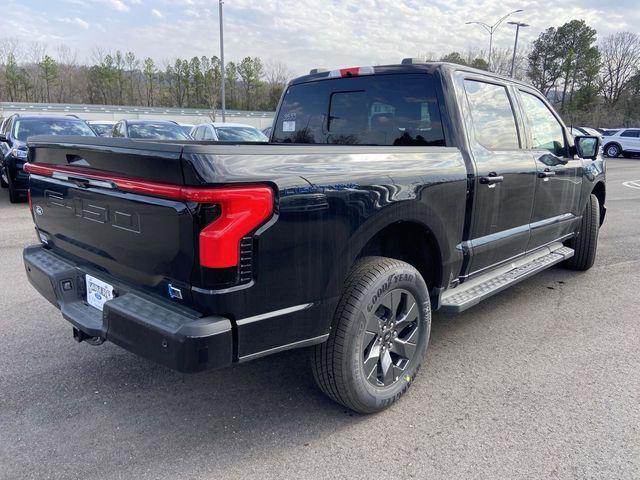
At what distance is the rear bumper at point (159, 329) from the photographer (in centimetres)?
204

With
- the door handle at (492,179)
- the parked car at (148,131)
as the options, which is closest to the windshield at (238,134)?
the parked car at (148,131)

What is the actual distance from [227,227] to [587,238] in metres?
4.83

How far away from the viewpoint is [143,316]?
7.23 ft

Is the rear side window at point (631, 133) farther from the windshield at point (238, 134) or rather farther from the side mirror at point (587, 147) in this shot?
the side mirror at point (587, 147)

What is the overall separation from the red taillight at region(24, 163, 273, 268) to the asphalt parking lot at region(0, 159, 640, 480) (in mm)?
1098

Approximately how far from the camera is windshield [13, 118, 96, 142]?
33.7 ft

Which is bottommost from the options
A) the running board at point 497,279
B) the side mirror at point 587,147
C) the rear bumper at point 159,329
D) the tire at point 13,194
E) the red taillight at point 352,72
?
the tire at point 13,194

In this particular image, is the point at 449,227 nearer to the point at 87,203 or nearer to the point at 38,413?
the point at 87,203

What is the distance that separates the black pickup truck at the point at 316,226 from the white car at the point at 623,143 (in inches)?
1091

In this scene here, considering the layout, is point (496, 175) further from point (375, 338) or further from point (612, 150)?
point (612, 150)

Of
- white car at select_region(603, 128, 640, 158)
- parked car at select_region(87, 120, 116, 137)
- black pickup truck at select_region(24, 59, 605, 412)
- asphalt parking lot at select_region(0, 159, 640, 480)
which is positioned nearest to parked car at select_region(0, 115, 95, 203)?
parked car at select_region(87, 120, 116, 137)

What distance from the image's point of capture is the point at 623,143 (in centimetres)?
2741

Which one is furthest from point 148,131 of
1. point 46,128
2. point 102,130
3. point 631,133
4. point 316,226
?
point 631,133

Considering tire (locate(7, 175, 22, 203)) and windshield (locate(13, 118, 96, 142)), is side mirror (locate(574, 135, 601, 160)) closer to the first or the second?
windshield (locate(13, 118, 96, 142))
